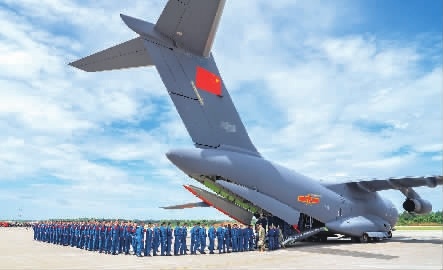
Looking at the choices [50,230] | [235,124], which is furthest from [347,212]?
[50,230]

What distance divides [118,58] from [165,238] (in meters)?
4.86

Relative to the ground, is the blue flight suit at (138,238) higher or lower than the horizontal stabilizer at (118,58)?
lower

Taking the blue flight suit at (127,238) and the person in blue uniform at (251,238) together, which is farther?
the person in blue uniform at (251,238)

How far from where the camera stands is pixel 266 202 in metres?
→ 12.0

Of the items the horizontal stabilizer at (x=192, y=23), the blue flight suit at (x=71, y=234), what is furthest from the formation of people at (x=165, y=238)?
the horizontal stabilizer at (x=192, y=23)

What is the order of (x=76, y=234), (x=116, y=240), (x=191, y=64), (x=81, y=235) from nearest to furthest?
1. (x=191, y=64)
2. (x=116, y=240)
3. (x=81, y=235)
4. (x=76, y=234)

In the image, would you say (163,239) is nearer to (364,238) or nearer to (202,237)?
(202,237)

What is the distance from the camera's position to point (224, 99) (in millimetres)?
11328

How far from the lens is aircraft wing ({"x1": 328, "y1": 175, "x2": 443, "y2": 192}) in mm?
15263

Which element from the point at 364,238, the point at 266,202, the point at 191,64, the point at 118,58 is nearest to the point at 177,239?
the point at 266,202

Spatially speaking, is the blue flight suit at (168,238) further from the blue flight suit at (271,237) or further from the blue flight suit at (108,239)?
the blue flight suit at (271,237)

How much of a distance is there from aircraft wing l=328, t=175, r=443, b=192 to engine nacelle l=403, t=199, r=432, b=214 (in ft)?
4.69

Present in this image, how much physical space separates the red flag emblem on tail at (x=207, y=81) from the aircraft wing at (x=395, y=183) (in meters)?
6.90

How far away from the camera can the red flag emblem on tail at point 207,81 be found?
10633mm
